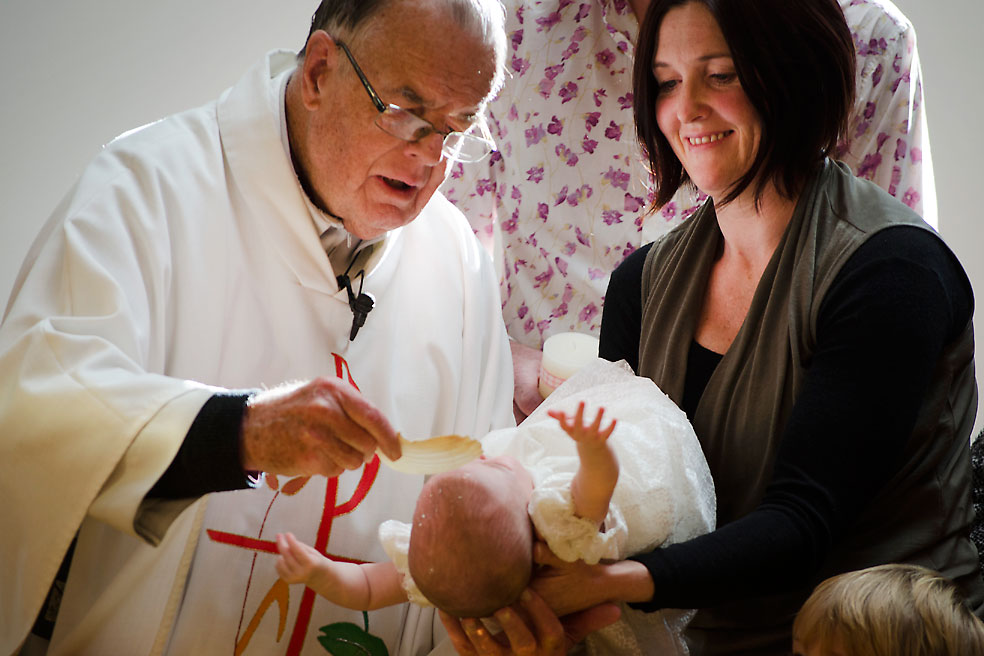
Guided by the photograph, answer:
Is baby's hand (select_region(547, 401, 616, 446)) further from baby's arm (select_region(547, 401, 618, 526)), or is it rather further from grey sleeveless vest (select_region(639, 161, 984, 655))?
grey sleeveless vest (select_region(639, 161, 984, 655))

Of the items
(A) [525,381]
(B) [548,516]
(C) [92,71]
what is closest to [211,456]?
(B) [548,516]

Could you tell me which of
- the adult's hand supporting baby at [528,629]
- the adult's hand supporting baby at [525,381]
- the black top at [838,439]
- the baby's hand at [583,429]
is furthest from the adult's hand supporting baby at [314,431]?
the adult's hand supporting baby at [525,381]

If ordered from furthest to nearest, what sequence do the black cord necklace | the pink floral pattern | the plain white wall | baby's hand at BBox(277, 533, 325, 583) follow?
the pink floral pattern < the plain white wall < the black cord necklace < baby's hand at BBox(277, 533, 325, 583)

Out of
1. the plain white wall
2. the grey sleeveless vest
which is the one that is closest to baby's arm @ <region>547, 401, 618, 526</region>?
the grey sleeveless vest

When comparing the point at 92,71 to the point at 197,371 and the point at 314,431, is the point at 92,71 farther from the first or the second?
the point at 314,431

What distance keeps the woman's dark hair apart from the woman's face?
1.0 inches

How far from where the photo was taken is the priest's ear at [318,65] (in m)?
2.07

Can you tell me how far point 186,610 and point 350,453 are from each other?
2.20 ft

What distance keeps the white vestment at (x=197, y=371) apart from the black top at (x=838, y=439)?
791 mm

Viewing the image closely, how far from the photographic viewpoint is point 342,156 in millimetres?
2076

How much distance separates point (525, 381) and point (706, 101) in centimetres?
124

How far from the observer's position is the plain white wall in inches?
124

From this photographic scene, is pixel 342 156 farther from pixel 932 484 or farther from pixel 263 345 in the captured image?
pixel 932 484

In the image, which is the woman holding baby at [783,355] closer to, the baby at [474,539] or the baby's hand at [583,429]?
the baby at [474,539]
